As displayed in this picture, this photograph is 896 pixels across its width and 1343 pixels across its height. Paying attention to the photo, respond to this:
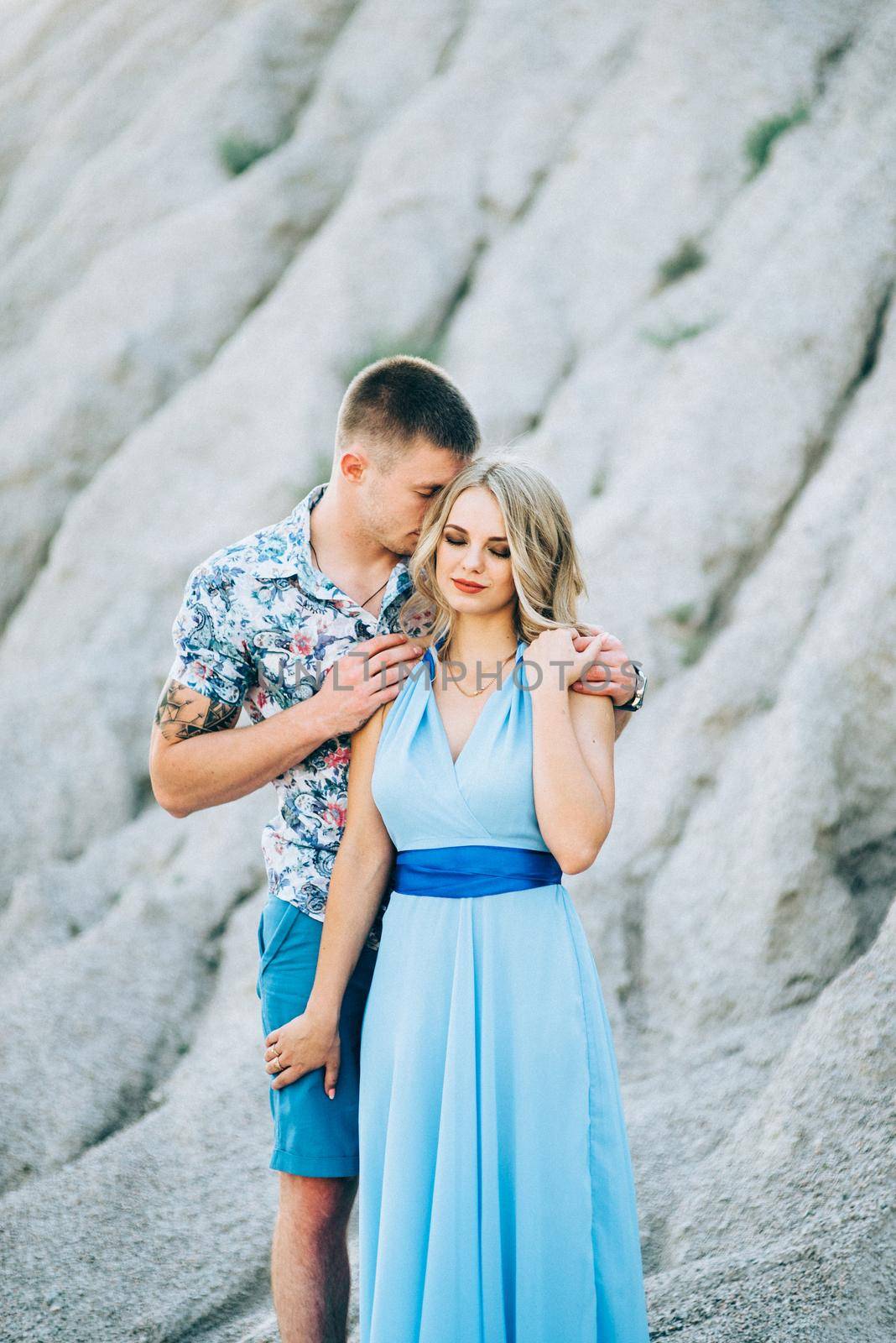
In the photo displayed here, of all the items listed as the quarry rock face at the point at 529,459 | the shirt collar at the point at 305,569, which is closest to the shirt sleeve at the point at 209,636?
the shirt collar at the point at 305,569

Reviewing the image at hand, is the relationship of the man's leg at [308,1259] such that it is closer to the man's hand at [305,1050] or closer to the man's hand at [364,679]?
the man's hand at [305,1050]

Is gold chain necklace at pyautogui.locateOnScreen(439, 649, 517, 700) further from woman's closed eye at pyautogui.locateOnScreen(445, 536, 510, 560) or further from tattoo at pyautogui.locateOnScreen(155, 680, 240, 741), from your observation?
tattoo at pyautogui.locateOnScreen(155, 680, 240, 741)

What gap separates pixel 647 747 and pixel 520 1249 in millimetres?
3500

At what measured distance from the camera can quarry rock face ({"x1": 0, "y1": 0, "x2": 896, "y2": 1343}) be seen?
13.6 feet

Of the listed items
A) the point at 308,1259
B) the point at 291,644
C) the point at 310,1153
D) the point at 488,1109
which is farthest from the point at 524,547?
the point at 308,1259

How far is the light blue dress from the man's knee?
0.26 metres

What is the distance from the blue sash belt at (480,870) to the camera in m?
2.59

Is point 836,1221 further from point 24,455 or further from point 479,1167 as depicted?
point 24,455

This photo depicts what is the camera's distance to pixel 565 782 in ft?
8.27

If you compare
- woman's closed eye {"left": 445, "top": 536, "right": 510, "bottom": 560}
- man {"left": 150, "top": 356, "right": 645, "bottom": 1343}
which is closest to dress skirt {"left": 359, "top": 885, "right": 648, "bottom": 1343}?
man {"left": 150, "top": 356, "right": 645, "bottom": 1343}

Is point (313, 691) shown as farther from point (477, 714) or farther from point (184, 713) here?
point (477, 714)

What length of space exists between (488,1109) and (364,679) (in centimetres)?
101

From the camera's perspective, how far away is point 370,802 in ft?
9.14

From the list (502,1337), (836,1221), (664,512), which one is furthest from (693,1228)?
(664,512)
